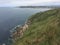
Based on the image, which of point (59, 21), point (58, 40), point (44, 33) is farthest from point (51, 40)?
point (59, 21)

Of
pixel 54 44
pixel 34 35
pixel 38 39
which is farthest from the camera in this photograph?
pixel 34 35

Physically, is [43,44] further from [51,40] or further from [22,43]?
[22,43]

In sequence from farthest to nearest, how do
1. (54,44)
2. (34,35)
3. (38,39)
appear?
(34,35), (38,39), (54,44)

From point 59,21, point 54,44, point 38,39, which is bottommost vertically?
point 54,44

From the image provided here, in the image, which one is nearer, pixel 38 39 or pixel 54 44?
pixel 54 44

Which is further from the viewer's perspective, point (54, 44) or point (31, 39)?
point (31, 39)

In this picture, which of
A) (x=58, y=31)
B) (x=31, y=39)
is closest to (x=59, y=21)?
(x=58, y=31)

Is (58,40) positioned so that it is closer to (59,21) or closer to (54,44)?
(54,44)

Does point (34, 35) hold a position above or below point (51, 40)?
above

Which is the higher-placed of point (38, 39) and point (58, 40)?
point (38, 39)
